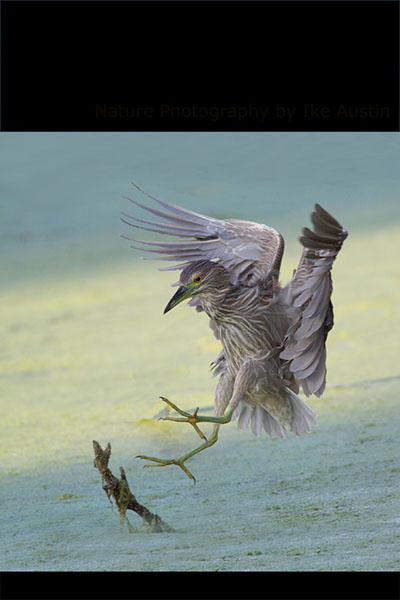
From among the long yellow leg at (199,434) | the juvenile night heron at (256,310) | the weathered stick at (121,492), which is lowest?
the weathered stick at (121,492)

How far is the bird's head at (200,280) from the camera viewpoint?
8.20 ft

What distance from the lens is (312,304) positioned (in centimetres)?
250

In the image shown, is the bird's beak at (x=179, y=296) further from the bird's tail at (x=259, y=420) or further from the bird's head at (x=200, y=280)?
the bird's tail at (x=259, y=420)

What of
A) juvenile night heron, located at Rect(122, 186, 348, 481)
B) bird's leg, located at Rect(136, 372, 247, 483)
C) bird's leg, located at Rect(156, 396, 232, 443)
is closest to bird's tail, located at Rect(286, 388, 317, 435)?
juvenile night heron, located at Rect(122, 186, 348, 481)

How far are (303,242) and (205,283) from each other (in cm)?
33

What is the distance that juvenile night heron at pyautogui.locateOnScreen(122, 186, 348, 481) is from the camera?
249cm

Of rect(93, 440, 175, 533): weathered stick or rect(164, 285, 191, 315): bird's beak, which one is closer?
rect(164, 285, 191, 315): bird's beak

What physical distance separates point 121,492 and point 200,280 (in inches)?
28.0

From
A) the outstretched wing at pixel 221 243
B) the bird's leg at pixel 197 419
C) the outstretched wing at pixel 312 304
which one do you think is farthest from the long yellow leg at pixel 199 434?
the outstretched wing at pixel 221 243

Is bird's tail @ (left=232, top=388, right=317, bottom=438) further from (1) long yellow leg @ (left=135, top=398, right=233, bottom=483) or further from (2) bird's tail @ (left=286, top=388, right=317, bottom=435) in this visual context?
(1) long yellow leg @ (left=135, top=398, right=233, bottom=483)

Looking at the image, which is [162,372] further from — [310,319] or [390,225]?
[390,225]

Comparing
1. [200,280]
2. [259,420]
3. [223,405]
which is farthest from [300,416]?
[200,280]

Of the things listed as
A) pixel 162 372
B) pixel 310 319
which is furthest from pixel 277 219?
pixel 310 319

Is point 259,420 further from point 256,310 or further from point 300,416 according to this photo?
point 256,310
